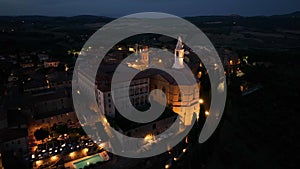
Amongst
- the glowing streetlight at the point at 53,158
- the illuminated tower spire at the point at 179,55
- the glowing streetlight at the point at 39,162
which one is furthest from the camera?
the illuminated tower spire at the point at 179,55

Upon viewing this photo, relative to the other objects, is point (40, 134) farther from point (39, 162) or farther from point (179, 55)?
point (179, 55)

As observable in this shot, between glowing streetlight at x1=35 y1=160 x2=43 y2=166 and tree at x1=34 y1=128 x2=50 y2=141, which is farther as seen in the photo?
tree at x1=34 y1=128 x2=50 y2=141

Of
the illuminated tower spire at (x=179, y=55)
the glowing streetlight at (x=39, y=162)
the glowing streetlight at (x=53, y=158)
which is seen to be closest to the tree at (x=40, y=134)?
the glowing streetlight at (x=39, y=162)

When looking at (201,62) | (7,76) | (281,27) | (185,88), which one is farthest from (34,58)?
(281,27)

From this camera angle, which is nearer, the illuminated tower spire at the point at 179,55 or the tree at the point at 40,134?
the tree at the point at 40,134

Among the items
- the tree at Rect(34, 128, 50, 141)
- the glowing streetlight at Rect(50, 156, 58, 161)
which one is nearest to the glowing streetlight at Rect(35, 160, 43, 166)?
the glowing streetlight at Rect(50, 156, 58, 161)

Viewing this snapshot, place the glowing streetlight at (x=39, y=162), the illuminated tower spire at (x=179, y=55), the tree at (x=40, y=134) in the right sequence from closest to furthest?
the glowing streetlight at (x=39, y=162), the tree at (x=40, y=134), the illuminated tower spire at (x=179, y=55)

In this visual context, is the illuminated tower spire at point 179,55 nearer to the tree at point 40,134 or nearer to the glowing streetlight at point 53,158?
the tree at point 40,134

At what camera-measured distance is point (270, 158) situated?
28.3m

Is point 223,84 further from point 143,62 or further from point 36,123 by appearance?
point 36,123

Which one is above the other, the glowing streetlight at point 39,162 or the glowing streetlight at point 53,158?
the glowing streetlight at point 53,158

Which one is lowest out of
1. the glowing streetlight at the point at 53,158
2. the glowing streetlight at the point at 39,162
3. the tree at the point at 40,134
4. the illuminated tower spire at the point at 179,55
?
the glowing streetlight at the point at 39,162

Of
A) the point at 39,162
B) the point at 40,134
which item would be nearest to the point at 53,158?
the point at 39,162

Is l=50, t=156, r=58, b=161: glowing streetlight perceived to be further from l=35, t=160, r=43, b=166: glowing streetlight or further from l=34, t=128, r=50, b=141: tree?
l=34, t=128, r=50, b=141: tree
